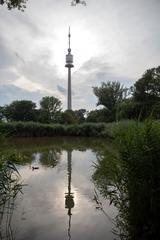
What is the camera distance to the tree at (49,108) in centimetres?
4525

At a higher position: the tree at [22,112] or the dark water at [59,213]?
the tree at [22,112]

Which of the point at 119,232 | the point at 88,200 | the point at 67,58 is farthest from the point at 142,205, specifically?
the point at 67,58

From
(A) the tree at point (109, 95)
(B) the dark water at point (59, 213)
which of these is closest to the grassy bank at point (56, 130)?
(A) the tree at point (109, 95)

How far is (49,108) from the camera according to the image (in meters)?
47.3

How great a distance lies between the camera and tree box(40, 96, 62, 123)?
1782 inches

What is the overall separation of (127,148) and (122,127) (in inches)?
21.2

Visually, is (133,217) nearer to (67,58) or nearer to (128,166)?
(128,166)

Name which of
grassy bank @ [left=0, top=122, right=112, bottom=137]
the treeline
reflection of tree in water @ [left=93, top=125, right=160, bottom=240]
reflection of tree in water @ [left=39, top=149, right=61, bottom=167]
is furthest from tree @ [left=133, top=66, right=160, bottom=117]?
reflection of tree in water @ [left=93, top=125, right=160, bottom=240]

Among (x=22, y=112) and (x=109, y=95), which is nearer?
(x=109, y=95)

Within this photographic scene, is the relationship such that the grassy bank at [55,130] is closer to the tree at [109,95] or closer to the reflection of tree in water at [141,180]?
the tree at [109,95]

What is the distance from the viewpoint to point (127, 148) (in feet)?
13.6

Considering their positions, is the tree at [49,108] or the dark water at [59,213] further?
the tree at [49,108]

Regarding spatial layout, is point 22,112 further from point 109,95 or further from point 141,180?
point 141,180

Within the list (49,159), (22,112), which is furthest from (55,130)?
(22,112)
